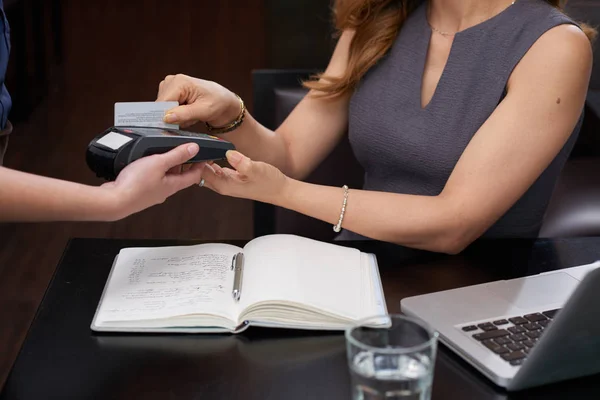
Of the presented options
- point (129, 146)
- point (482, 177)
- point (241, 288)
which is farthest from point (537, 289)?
point (129, 146)

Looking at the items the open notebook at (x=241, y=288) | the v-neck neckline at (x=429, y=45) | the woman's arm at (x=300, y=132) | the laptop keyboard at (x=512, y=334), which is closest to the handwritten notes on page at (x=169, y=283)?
the open notebook at (x=241, y=288)

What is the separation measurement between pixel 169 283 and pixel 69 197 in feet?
0.63

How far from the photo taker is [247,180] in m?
1.36

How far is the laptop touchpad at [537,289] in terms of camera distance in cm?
110

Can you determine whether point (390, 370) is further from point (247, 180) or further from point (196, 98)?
point (196, 98)

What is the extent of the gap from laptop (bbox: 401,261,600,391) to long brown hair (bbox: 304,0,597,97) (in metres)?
0.68

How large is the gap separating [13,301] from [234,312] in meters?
1.78

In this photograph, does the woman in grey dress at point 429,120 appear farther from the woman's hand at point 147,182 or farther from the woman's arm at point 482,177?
the woman's hand at point 147,182

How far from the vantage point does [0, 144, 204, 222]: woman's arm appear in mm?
1015

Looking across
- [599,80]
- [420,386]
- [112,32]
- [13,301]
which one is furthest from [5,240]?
[420,386]

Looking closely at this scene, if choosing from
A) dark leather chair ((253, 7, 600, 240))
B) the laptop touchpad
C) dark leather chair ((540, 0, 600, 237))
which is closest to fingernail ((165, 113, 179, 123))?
the laptop touchpad

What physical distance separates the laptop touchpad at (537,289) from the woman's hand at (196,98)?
24.7 inches

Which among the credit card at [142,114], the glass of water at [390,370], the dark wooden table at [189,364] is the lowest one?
the dark wooden table at [189,364]

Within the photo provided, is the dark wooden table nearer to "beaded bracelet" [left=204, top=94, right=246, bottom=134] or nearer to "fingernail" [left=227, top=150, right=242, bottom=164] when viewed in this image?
"fingernail" [left=227, top=150, right=242, bottom=164]
